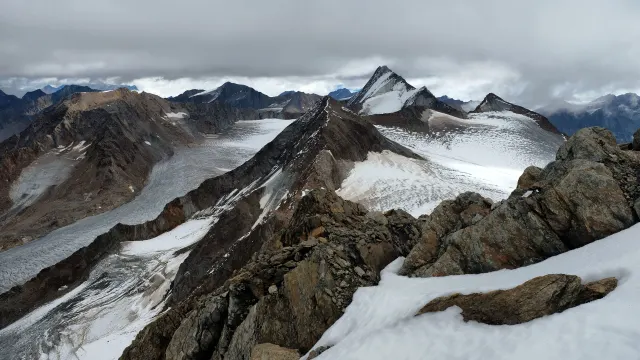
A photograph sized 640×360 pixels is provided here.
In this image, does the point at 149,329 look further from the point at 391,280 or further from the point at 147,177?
the point at 147,177

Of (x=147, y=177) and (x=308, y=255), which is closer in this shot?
(x=308, y=255)

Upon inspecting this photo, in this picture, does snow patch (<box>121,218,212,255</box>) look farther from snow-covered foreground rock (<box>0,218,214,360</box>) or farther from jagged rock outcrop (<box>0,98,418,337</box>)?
jagged rock outcrop (<box>0,98,418,337</box>)

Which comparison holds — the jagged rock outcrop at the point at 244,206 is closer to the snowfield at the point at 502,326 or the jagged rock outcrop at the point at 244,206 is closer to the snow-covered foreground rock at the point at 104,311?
the snow-covered foreground rock at the point at 104,311

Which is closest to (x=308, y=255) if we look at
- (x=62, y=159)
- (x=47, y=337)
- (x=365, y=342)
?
(x=365, y=342)

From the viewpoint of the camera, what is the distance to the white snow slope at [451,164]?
45219mm

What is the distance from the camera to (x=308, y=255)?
15484 millimetres

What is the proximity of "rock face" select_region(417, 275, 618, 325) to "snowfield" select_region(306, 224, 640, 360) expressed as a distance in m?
0.25

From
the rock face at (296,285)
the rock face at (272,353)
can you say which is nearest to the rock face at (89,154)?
the rock face at (296,285)

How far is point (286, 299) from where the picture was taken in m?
14.2

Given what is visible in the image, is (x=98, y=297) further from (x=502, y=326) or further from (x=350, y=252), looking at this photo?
(x=502, y=326)

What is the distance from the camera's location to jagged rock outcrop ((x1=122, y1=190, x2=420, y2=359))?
44.9 ft

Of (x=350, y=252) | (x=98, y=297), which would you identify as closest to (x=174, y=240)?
(x=98, y=297)

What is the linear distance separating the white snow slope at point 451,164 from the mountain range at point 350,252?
0.37 m

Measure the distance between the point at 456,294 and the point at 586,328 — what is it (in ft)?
11.3
